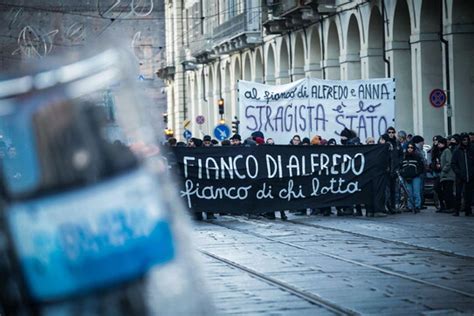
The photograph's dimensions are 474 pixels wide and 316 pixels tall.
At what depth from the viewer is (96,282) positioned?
4.84 metres

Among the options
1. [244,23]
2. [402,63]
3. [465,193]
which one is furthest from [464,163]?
[244,23]

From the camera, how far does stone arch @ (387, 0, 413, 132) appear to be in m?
38.8

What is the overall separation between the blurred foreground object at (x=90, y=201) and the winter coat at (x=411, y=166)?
21235 millimetres

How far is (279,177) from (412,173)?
2831mm

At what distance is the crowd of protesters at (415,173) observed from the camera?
81.5 ft

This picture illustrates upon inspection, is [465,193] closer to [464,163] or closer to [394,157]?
[464,163]

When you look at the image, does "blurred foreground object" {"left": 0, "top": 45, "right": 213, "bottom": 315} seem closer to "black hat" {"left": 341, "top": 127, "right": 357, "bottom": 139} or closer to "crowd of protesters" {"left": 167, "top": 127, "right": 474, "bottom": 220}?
"crowd of protesters" {"left": 167, "top": 127, "right": 474, "bottom": 220}

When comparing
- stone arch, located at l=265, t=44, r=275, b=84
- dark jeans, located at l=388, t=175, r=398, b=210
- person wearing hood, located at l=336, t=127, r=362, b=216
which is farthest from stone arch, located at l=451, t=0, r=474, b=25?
stone arch, located at l=265, t=44, r=275, b=84

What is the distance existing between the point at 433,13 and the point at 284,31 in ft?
55.8

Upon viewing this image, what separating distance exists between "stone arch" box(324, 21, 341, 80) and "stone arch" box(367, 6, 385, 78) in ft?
15.7

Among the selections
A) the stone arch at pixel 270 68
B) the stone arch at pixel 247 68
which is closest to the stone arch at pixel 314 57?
the stone arch at pixel 270 68

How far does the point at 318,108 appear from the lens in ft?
95.6

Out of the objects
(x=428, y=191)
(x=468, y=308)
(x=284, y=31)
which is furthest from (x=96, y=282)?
(x=284, y=31)

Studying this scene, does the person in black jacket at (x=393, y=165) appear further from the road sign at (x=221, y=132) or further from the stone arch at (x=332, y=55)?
the stone arch at (x=332, y=55)
